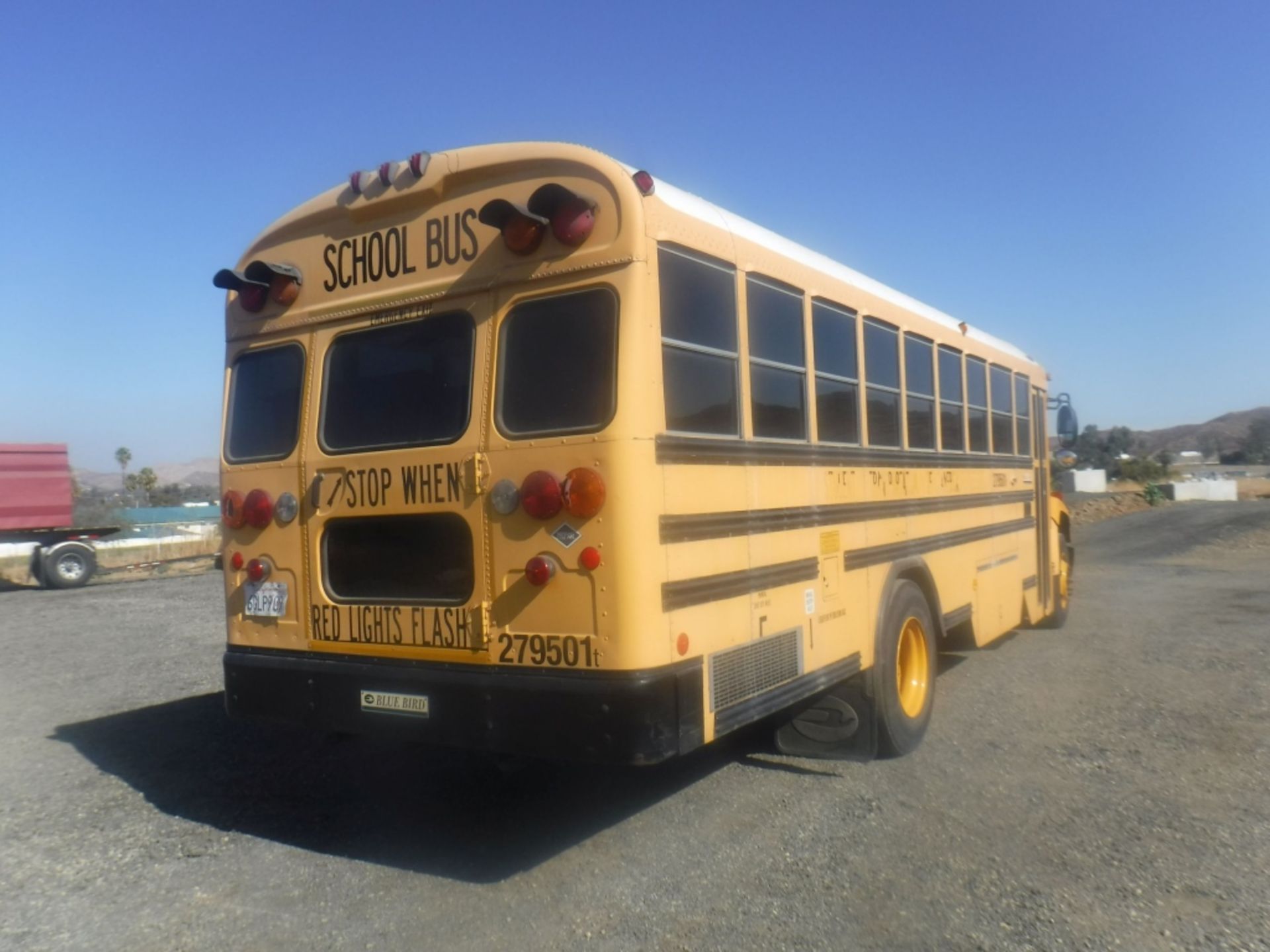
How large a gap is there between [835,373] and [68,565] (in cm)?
1916

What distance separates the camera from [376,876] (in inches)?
176

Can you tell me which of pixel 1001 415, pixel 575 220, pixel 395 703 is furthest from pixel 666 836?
pixel 1001 415

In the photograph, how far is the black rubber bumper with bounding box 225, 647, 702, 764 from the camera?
4.00 meters

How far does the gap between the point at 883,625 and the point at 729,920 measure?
2292 mm

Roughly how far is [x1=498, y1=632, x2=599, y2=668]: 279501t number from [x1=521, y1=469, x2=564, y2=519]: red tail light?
465mm

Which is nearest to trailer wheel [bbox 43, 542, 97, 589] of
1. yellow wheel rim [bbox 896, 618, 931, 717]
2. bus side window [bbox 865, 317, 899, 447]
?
yellow wheel rim [bbox 896, 618, 931, 717]

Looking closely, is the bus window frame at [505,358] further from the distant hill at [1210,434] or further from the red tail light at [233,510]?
the distant hill at [1210,434]

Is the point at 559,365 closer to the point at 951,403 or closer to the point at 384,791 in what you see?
the point at 384,791

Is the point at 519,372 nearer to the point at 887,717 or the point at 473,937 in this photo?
the point at 473,937

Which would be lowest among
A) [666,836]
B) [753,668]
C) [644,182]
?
[666,836]

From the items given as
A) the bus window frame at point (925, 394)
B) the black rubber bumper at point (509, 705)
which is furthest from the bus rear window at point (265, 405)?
the bus window frame at point (925, 394)

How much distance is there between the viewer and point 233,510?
5.21 meters

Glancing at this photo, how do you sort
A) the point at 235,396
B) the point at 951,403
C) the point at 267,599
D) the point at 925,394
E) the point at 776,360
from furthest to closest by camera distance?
the point at 951,403 < the point at 925,394 < the point at 235,396 < the point at 267,599 < the point at 776,360

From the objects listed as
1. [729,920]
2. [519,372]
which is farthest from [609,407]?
[729,920]
